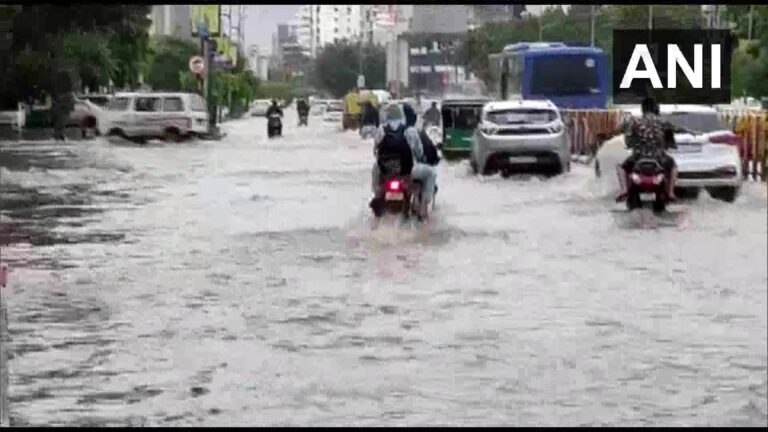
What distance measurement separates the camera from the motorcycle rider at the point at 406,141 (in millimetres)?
13609

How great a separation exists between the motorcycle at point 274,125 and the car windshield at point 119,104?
498 cm

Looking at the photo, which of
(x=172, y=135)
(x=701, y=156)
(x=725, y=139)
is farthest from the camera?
(x=172, y=135)

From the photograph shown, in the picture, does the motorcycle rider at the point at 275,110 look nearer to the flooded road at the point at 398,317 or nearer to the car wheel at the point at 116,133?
the car wheel at the point at 116,133

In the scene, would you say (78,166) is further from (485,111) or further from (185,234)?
(185,234)

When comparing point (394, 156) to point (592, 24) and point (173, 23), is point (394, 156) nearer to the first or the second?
point (592, 24)

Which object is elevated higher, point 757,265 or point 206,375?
point 757,265

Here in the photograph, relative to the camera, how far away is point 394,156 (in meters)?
14.0

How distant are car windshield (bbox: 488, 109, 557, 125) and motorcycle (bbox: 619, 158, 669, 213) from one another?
11035 millimetres

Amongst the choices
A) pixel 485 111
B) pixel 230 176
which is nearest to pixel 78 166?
pixel 230 176

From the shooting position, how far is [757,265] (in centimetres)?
618

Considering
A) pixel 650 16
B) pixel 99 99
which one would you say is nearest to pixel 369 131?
pixel 650 16

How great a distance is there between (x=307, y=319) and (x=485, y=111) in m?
12.0

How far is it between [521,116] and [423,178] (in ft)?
18.8

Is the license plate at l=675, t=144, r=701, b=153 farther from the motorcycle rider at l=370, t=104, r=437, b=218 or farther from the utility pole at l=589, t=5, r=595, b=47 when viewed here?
the motorcycle rider at l=370, t=104, r=437, b=218
